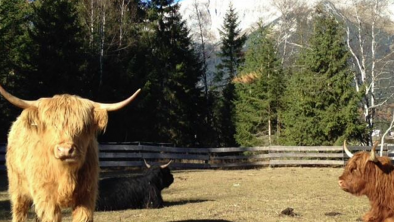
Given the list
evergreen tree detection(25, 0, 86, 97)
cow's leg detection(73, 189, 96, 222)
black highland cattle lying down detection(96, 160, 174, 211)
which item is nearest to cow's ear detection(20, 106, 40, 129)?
cow's leg detection(73, 189, 96, 222)

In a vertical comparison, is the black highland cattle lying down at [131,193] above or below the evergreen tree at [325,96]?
below

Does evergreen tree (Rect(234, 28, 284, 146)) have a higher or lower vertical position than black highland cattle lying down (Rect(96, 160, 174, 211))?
higher

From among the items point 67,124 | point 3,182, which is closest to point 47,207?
point 67,124

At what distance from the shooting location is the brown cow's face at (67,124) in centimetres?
502

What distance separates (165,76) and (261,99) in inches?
268

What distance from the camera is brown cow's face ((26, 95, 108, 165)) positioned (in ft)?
16.5

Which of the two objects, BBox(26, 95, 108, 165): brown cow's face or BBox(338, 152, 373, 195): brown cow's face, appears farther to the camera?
BBox(338, 152, 373, 195): brown cow's face

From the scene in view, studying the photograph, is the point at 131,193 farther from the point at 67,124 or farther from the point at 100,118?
the point at 67,124

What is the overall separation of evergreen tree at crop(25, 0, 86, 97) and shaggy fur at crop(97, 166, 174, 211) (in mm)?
13252

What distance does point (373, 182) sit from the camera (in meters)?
6.75

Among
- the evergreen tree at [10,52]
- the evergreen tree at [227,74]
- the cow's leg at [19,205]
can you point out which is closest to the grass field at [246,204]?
the cow's leg at [19,205]

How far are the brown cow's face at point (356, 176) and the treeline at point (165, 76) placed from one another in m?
16.8

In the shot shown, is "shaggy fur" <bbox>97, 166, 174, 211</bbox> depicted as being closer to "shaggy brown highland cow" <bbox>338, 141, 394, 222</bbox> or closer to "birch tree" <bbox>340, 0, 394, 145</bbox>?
"shaggy brown highland cow" <bbox>338, 141, 394, 222</bbox>

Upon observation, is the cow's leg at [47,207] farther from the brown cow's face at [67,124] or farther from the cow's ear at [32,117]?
the cow's ear at [32,117]
